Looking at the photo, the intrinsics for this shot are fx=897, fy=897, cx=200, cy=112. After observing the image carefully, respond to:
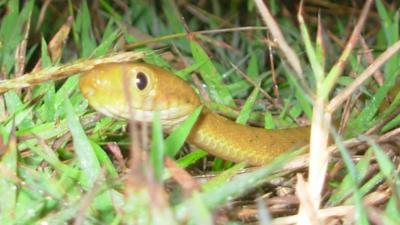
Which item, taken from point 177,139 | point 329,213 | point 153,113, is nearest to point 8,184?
point 177,139

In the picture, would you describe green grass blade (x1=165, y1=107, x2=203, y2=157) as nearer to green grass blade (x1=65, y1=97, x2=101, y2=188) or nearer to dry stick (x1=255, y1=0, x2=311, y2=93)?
green grass blade (x1=65, y1=97, x2=101, y2=188)

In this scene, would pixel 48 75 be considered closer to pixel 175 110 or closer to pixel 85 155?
pixel 175 110

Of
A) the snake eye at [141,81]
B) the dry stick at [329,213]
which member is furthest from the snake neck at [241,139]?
the dry stick at [329,213]

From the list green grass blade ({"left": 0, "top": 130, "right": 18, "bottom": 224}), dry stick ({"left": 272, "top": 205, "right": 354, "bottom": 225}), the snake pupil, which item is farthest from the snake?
dry stick ({"left": 272, "top": 205, "right": 354, "bottom": 225})

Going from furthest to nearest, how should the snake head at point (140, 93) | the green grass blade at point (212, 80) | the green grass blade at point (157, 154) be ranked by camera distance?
the green grass blade at point (212, 80)
the snake head at point (140, 93)
the green grass blade at point (157, 154)

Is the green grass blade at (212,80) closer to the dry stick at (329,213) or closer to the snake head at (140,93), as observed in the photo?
the snake head at (140,93)

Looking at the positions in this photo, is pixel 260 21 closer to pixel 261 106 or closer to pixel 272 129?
pixel 261 106
